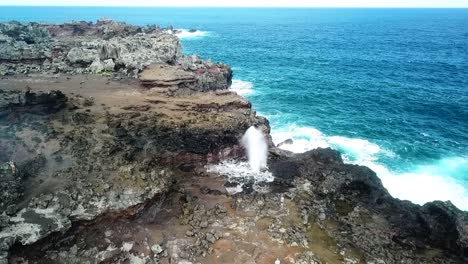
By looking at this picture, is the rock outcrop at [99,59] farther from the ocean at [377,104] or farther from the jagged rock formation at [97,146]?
the ocean at [377,104]

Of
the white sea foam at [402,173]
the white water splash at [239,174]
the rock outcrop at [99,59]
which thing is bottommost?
the white sea foam at [402,173]

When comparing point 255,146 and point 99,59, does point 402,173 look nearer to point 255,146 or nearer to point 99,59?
point 255,146

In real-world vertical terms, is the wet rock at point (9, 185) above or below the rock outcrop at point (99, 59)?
below

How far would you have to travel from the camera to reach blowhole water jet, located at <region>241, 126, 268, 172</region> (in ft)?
115

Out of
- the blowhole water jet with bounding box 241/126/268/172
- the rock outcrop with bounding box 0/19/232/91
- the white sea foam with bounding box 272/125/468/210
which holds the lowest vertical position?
the white sea foam with bounding box 272/125/468/210

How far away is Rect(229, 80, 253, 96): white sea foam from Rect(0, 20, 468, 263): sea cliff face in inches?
1236

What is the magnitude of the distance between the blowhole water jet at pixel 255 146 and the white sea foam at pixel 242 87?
35997mm

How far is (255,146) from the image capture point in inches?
1406

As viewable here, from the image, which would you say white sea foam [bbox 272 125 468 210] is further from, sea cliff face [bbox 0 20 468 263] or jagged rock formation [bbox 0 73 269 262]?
jagged rock formation [bbox 0 73 269 262]

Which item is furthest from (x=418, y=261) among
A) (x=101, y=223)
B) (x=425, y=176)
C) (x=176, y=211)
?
(x=425, y=176)

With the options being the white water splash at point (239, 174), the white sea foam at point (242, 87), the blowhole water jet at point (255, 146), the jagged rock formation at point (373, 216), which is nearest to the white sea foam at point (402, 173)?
the jagged rock formation at point (373, 216)

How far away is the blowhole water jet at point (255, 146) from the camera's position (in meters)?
34.9

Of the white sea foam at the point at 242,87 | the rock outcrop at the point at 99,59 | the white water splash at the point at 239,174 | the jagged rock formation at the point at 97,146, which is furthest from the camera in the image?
the white sea foam at the point at 242,87

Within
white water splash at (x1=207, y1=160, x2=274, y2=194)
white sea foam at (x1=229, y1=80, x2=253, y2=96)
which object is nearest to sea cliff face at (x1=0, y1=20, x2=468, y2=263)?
white water splash at (x1=207, y1=160, x2=274, y2=194)
